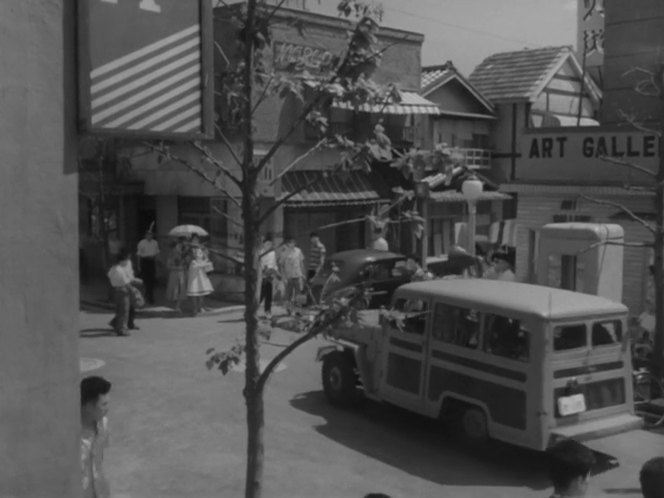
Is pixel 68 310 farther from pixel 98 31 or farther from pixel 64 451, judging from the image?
pixel 98 31

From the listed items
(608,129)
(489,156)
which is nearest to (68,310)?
(608,129)

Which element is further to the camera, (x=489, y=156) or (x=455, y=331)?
(x=489, y=156)

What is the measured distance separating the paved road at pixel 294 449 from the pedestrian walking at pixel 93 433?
3.31 meters

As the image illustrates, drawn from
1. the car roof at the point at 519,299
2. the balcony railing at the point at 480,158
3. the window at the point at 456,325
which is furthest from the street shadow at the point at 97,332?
the balcony railing at the point at 480,158

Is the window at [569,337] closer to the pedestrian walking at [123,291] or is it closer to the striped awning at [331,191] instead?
the pedestrian walking at [123,291]

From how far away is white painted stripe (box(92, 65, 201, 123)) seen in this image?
4.65 metres

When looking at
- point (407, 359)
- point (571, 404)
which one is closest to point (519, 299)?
point (571, 404)

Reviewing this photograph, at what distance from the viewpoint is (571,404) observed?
960 cm

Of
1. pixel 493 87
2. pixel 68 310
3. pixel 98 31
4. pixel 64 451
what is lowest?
pixel 64 451

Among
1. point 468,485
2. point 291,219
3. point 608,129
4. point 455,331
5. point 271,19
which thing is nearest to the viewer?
point 271,19

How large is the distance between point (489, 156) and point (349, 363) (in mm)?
23540

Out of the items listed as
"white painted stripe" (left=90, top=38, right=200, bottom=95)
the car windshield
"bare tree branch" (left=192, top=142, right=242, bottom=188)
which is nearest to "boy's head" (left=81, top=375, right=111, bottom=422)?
"bare tree branch" (left=192, top=142, right=242, bottom=188)

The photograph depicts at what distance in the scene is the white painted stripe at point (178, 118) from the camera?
4.97 m

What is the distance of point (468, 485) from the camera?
9.51 meters
